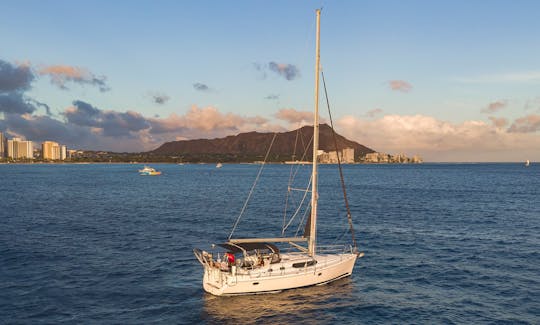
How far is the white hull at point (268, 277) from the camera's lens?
100ft

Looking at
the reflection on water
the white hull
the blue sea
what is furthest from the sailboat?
the blue sea

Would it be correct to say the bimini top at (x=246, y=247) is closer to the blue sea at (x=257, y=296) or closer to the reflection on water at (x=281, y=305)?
the reflection on water at (x=281, y=305)

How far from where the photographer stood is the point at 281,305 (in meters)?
Result: 30.0

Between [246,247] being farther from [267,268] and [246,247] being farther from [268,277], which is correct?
[268,277]

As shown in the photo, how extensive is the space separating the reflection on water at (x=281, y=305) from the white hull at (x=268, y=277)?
0.55 metres

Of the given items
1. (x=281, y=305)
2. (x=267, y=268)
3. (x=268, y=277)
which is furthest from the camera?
(x=267, y=268)

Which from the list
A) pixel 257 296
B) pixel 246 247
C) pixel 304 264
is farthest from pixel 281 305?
pixel 246 247

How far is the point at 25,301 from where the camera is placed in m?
30.2

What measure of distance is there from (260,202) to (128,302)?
2582 inches

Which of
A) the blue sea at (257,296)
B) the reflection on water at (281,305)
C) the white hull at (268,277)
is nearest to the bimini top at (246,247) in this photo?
the white hull at (268,277)

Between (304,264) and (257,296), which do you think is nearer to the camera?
(257,296)

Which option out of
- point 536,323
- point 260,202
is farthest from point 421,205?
point 536,323

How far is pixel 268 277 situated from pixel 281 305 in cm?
231

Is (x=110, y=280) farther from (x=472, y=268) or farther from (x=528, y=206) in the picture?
(x=528, y=206)
